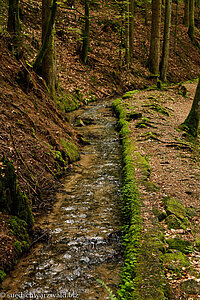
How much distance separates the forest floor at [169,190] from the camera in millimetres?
3457

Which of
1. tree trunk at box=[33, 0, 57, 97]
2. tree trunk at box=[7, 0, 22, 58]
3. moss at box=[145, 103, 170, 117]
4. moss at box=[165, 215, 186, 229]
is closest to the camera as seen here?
moss at box=[165, 215, 186, 229]

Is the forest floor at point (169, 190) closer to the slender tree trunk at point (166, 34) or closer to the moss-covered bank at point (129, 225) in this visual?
the moss-covered bank at point (129, 225)

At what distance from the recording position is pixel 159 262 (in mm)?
3590

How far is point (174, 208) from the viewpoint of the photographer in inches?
190

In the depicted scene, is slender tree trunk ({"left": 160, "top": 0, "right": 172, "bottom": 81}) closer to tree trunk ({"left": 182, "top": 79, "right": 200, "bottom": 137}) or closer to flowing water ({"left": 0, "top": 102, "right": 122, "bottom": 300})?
tree trunk ({"left": 182, "top": 79, "right": 200, "bottom": 137})

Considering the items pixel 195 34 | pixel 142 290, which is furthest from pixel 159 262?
pixel 195 34

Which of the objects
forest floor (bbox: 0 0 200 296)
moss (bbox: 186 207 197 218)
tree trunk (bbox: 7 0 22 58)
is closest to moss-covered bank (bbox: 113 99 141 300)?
forest floor (bbox: 0 0 200 296)

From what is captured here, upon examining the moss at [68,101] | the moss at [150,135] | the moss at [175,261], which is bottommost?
the moss at [175,261]

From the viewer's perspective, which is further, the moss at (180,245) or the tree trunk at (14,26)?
the tree trunk at (14,26)

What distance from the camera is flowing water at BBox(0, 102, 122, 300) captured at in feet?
11.1

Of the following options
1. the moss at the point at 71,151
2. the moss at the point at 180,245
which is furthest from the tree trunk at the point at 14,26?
the moss at the point at 180,245

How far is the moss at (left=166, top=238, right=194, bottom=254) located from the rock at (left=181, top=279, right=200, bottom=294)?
2.06ft

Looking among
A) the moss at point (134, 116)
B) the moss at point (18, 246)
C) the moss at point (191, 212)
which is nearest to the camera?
the moss at point (18, 246)

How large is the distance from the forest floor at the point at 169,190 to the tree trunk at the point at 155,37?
9.02 metres
